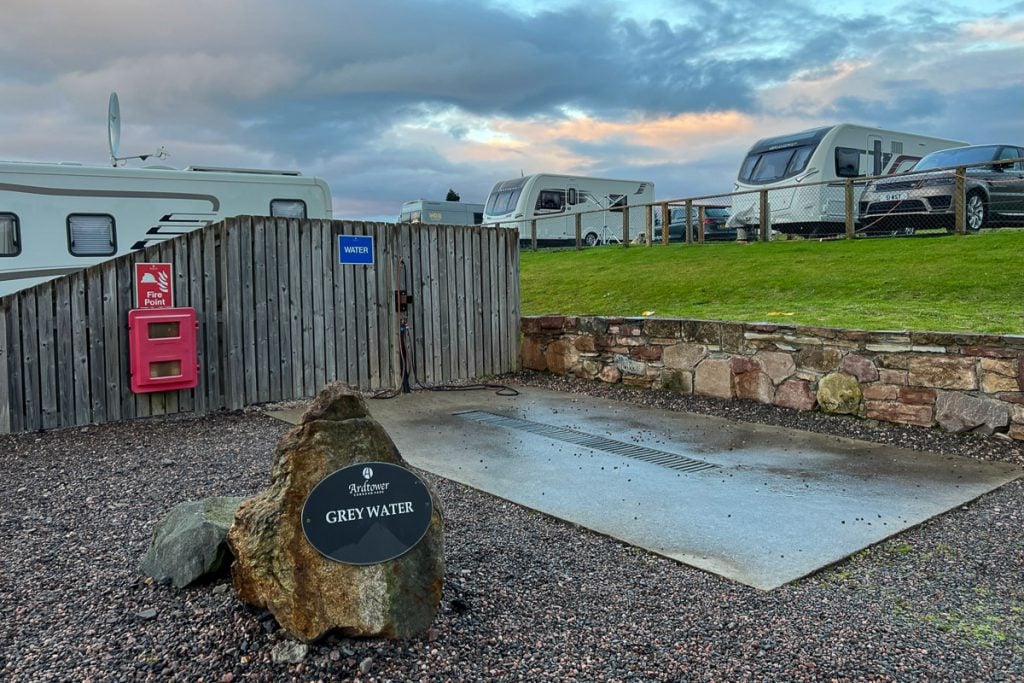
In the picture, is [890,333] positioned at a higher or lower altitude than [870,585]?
higher

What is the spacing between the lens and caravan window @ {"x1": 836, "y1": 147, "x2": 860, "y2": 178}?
1736 centimetres

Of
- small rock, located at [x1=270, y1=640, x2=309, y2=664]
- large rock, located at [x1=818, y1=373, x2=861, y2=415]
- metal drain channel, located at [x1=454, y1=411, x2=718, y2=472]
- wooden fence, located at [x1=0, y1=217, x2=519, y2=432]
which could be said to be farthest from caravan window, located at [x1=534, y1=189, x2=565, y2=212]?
small rock, located at [x1=270, y1=640, x2=309, y2=664]

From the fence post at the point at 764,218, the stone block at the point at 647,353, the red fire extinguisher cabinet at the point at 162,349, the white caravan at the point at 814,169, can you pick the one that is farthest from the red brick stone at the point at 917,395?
the fence post at the point at 764,218

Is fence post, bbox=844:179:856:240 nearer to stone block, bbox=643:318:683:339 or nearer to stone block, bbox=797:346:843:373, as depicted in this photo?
stone block, bbox=643:318:683:339

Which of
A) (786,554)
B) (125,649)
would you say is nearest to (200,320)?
(125,649)

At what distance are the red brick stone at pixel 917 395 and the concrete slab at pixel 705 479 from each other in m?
0.62

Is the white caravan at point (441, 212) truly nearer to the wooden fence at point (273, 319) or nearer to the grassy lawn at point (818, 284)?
the grassy lawn at point (818, 284)

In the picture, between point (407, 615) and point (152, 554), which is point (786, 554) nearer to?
point (407, 615)

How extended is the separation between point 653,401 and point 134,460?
4.90m

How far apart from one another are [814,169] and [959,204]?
384 cm

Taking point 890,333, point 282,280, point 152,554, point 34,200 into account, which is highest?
point 34,200

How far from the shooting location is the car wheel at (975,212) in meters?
14.0

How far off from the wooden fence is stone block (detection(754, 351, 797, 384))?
361cm

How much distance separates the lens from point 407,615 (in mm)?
2986
